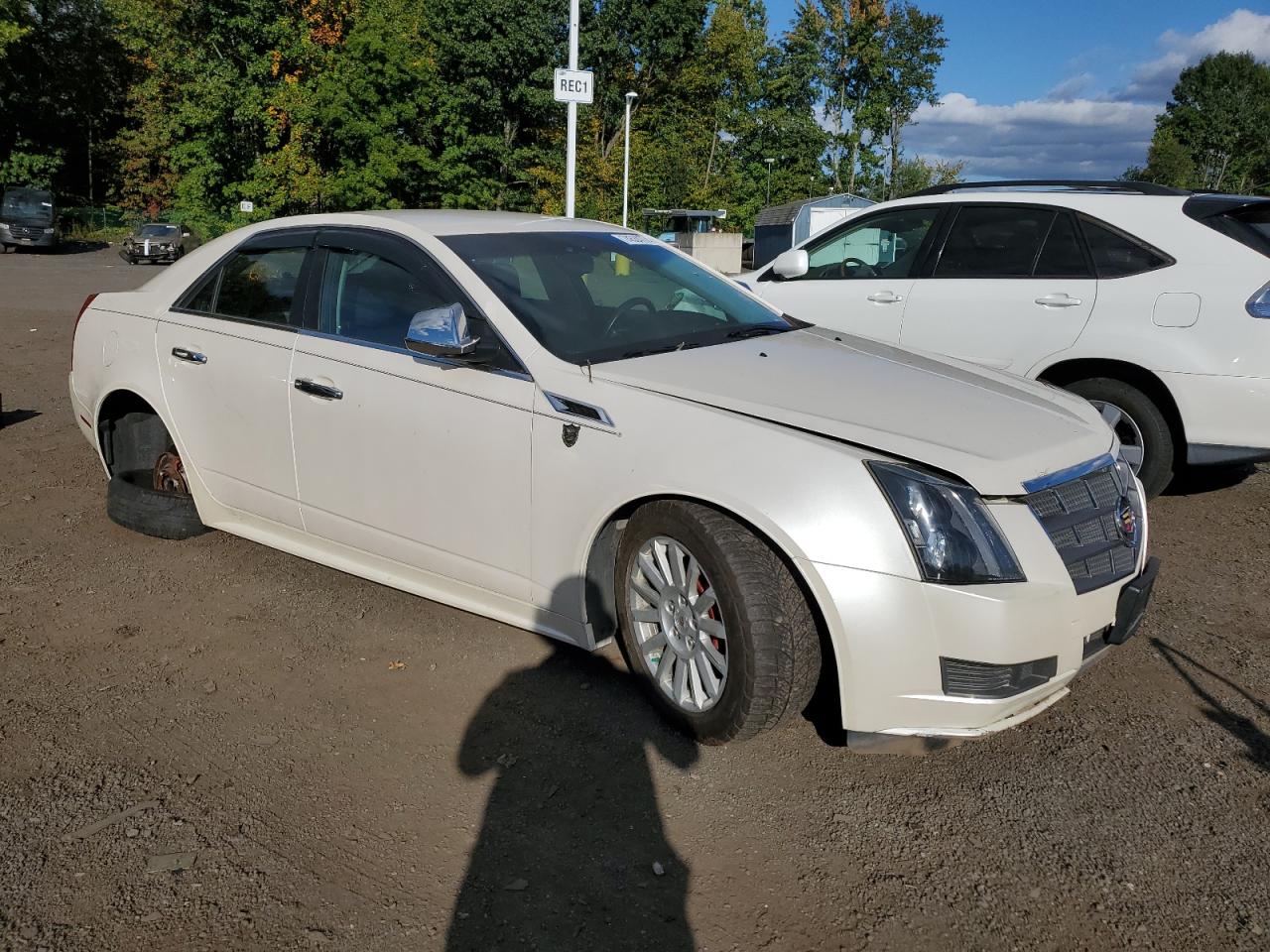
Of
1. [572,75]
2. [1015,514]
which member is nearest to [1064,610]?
[1015,514]

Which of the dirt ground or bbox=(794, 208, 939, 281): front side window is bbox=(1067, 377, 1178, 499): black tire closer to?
the dirt ground

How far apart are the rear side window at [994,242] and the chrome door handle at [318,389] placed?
402 cm

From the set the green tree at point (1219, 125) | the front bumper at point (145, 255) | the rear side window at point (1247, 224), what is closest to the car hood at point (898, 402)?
the rear side window at point (1247, 224)

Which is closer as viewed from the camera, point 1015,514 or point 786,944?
point 786,944

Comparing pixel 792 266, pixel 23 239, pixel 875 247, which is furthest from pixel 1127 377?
pixel 23 239

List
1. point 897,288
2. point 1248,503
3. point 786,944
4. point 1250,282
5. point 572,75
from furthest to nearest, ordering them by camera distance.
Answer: point 572,75 → point 897,288 → point 1248,503 → point 1250,282 → point 786,944

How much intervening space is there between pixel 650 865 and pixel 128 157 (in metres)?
60.8

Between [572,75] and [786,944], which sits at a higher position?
[572,75]

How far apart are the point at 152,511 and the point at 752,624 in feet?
10.9

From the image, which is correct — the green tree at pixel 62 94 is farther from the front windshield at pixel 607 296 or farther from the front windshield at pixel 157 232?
the front windshield at pixel 607 296

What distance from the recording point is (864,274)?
693cm

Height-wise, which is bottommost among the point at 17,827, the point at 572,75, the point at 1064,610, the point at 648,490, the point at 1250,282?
the point at 17,827

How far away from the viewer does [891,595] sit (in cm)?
285

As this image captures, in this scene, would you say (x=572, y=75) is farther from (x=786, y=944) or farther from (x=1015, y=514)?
(x=786, y=944)
